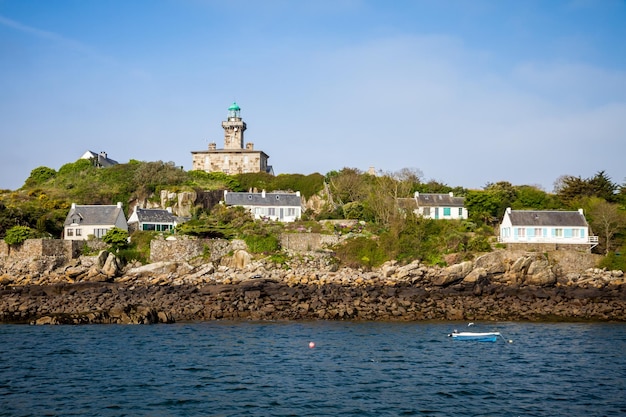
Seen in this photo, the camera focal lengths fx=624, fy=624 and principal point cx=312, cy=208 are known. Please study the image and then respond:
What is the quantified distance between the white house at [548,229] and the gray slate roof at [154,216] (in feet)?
89.5

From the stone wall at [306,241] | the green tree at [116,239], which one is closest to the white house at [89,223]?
the green tree at [116,239]

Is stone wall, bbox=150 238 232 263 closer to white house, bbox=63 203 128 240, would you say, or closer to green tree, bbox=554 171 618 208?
white house, bbox=63 203 128 240

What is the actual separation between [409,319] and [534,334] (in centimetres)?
656

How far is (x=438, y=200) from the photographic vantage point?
54906 mm

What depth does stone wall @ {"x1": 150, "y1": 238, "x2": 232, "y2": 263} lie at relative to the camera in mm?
45625

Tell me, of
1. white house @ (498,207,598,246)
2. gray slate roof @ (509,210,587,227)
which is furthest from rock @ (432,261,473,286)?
gray slate roof @ (509,210,587,227)

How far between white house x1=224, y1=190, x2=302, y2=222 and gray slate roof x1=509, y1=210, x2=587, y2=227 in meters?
18.4

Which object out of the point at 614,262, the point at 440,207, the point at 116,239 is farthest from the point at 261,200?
the point at 614,262

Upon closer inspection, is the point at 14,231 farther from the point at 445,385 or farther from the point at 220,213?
the point at 445,385

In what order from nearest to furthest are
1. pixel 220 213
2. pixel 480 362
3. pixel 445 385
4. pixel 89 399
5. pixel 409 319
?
pixel 89 399 → pixel 445 385 → pixel 480 362 → pixel 409 319 → pixel 220 213

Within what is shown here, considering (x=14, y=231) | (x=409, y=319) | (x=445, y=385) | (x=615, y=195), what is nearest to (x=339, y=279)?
(x=409, y=319)

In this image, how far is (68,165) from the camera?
220ft

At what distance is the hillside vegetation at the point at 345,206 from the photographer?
1831 inches

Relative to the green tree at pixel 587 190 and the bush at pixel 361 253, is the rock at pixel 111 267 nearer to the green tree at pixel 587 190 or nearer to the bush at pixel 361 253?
the bush at pixel 361 253
